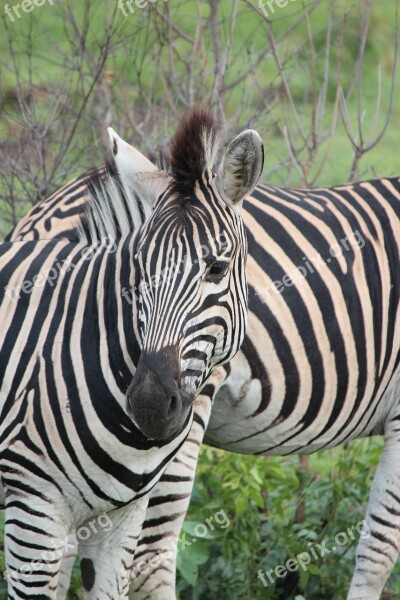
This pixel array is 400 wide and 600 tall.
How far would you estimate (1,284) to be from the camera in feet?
11.5

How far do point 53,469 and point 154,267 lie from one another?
794 mm

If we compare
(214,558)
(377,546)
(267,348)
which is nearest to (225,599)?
(214,558)

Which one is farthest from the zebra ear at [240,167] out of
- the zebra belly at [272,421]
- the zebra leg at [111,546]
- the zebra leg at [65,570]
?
the zebra leg at [65,570]

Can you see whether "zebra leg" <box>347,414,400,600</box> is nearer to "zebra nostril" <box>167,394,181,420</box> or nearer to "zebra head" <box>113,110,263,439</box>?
"zebra head" <box>113,110,263,439</box>

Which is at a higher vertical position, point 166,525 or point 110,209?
point 110,209

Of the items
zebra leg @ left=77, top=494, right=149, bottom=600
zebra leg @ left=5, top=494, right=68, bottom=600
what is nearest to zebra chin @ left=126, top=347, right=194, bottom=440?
zebra leg @ left=5, top=494, right=68, bottom=600

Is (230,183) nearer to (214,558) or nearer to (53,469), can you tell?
(53,469)

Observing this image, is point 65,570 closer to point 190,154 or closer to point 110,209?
point 110,209

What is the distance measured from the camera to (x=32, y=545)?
11.0 feet

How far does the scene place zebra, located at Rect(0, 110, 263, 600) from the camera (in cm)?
315

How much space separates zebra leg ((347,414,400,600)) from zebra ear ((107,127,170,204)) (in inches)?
73.4

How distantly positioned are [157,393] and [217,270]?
0.48 m

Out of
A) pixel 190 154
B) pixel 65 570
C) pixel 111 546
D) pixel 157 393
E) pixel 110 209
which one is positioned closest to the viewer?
pixel 157 393

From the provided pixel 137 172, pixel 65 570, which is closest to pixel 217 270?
pixel 137 172
